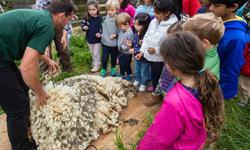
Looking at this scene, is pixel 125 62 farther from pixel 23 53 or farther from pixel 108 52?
pixel 23 53

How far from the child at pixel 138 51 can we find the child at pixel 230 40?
146cm

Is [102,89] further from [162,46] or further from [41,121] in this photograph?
[162,46]

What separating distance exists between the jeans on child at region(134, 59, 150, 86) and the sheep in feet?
2.21

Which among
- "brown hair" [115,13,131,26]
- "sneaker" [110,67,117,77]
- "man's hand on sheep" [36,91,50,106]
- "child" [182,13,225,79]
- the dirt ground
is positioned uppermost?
"child" [182,13,225,79]

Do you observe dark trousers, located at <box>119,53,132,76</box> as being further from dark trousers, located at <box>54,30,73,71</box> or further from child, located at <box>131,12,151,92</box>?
dark trousers, located at <box>54,30,73,71</box>

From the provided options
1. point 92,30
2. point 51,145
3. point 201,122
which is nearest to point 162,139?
point 201,122

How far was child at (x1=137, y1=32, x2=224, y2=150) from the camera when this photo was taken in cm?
214

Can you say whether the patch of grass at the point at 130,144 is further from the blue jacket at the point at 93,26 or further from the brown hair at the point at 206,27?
the blue jacket at the point at 93,26

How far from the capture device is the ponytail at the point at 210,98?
88.3 inches

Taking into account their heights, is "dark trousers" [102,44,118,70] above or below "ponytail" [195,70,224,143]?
below

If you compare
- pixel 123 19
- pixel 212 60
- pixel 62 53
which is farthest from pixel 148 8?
pixel 212 60

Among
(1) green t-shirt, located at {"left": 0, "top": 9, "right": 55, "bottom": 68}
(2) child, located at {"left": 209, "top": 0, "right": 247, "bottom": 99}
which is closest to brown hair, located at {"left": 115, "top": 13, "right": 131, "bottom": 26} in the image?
(1) green t-shirt, located at {"left": 0, "top": 9, "right": 55, "bottom": 68}

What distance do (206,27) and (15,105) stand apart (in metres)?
2.29

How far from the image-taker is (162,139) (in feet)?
7.37
